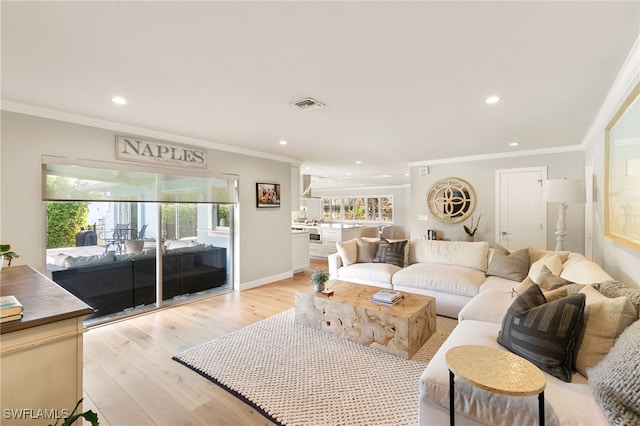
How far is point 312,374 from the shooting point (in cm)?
243

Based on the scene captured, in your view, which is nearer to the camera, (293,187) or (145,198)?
(145,198)

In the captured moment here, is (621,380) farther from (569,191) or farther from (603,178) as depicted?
(569,191)

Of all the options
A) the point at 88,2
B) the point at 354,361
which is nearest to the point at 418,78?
the point at 88,2

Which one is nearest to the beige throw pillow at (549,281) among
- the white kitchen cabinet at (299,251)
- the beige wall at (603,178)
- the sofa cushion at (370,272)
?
the beige wall at (603,178)

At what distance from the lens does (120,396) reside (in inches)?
85.8

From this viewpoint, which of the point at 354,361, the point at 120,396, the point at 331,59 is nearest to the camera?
the point at 331,59

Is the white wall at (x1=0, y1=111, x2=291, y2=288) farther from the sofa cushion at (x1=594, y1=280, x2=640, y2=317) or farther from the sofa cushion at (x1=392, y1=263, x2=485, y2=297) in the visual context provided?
the sofa cushion at (x1=594, y1=280, x2=640, y2=317)

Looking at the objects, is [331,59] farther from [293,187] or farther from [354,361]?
[293,187]

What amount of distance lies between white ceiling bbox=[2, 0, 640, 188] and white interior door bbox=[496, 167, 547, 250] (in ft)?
4.95

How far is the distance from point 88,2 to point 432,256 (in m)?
4.53

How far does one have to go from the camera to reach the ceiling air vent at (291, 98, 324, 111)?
2.75 m

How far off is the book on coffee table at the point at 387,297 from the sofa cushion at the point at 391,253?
138 centimetres

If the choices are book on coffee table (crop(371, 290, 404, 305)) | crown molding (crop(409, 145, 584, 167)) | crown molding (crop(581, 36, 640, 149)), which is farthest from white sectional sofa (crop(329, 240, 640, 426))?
crown molding (crop(409, 145, 584, 167))

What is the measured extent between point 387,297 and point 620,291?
174 cm
